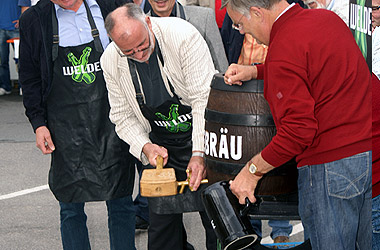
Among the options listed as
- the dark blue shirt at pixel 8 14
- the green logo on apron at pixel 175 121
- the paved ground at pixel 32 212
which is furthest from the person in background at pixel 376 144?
the dark blue shirt at pixel 8 14

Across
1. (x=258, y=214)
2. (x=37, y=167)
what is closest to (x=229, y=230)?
(x=258, y=214)

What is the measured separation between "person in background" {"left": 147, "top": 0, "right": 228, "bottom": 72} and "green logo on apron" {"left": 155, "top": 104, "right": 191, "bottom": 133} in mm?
707

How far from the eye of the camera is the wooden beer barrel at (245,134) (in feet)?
8.89

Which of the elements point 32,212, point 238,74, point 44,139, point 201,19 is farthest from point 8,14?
point 238,74

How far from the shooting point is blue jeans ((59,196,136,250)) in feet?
13.0

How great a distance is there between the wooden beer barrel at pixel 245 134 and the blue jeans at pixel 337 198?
0.84 feet

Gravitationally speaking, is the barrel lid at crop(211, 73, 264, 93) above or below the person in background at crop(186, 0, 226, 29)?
above

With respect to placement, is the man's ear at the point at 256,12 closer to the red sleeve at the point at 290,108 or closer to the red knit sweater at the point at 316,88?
the red knit sweater at the point at 316,88

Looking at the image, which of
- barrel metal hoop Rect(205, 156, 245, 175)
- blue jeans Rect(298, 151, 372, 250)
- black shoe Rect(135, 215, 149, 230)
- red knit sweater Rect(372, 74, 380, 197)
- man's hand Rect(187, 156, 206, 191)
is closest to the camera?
blue jeans Rect(298, 151, 372, 250)

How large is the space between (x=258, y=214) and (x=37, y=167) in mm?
4599

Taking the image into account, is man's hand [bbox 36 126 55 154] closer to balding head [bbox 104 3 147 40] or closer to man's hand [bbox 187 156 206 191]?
balding head [bbox 104 3 147 40]

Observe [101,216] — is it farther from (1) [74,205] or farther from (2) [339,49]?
(2) [339,49]

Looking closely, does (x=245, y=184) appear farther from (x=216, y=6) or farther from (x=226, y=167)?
(x=216, y=6)

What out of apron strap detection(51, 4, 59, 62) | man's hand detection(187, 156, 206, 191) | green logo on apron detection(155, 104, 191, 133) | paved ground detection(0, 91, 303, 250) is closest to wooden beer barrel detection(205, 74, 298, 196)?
man's hand detection(187, 156, 206, 191)
